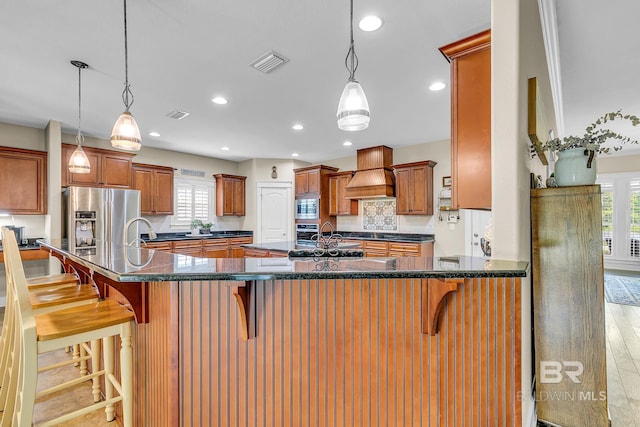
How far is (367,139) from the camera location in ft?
17.7

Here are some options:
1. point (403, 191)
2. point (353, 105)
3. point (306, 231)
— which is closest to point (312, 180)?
point (306, 231)

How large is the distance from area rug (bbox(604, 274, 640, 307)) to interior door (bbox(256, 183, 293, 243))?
546 centimetres

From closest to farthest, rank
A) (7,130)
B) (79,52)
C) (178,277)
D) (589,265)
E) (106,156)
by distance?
(178,277) → (589,265) → (79,52) → (7,130) → (106,156)

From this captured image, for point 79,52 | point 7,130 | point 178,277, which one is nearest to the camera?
point 178,277

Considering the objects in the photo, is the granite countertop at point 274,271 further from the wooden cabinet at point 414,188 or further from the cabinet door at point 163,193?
the cabinet door at point 163,193

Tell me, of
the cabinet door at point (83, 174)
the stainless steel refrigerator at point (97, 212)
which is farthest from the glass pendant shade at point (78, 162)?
the cabinet door at point (83, 174)

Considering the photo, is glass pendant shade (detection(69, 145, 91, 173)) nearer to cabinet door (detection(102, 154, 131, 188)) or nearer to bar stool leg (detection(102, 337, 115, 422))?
cabinet door (detection(102, 154, 131, 188))

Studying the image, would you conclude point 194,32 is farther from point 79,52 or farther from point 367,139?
point 367,139

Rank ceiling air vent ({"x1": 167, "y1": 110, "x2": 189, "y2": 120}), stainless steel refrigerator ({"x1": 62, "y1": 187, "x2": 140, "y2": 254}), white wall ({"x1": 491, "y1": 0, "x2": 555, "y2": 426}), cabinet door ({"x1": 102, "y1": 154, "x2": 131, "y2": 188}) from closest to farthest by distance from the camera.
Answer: white wall ({"x1": 491, "y1": 0, "x2": 555, "y2": 426})
ceiling air vent ({"x1": 167, "y1": 110, "x2": 189, "y2": 120})
stainless steel refrigerator ({"x1": 62, "y1": 187, "x2": 140, "y2": 254})
cabinet door ({"x1": 102, "y1": 154, "x2": 131, "y2": 188})

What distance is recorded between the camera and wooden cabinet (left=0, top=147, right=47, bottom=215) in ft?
13.3

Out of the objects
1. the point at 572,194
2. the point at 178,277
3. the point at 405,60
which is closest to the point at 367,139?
the point at 405,60

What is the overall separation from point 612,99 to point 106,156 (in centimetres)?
707

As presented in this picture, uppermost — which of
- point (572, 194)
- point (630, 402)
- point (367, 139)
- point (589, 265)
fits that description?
point (367, 139)

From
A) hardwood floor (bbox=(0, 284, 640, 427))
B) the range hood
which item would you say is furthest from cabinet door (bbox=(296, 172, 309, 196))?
hardwood floor (bbox=(0, 284, 640, 427))
